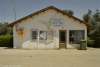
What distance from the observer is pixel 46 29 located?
16938 millimetres

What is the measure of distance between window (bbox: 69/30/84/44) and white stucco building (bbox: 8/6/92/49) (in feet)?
0.72

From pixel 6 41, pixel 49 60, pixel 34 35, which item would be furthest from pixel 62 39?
pixel 6 41

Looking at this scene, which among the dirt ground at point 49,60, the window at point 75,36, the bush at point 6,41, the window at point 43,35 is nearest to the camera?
the dirt ground at point 49,60

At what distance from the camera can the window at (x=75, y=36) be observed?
1741 centimetres

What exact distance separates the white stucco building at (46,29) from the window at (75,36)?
0.72 ft

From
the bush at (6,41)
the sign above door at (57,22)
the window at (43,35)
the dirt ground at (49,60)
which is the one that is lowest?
the dirt ground at (49,60)

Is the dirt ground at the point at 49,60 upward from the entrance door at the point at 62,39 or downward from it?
downward

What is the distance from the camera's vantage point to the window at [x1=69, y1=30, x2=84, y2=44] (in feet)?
57.1

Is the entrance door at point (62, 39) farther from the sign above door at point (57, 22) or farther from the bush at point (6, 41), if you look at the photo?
the bush at point (6, 41)

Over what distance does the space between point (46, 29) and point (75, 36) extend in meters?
4.07

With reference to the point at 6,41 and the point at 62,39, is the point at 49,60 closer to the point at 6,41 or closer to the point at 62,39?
the point at 62,39

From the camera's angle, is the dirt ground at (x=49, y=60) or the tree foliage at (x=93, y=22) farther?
the tree foliage at (x=93, y=22)

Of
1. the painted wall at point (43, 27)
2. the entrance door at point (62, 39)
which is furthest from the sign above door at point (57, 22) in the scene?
the entrance door at point (62, 39)

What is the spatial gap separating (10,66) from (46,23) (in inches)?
384
